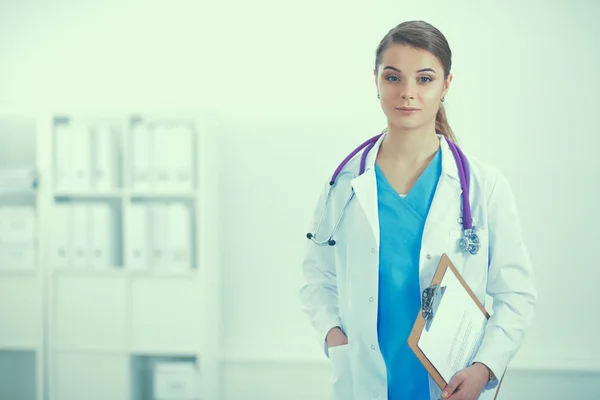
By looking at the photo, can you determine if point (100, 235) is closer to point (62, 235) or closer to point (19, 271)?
point (62, 235)

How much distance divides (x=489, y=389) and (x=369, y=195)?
53 cm

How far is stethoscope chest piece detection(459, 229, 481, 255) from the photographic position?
130 centimetres

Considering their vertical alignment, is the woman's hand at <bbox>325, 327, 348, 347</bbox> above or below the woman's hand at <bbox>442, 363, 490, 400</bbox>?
above

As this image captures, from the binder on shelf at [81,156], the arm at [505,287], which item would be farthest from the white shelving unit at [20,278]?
the arm at [505,287]

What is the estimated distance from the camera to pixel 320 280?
1.53 metres

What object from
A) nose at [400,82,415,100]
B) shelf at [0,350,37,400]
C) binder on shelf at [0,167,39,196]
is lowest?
shelf at [0,350,37,400]

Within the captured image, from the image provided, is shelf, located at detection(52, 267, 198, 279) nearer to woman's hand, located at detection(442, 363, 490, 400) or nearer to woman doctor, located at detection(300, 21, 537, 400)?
woman doctor, located at detection(300, 21, 537, 400)

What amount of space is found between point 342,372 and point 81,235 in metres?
1.53

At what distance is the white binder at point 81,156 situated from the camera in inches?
97.8

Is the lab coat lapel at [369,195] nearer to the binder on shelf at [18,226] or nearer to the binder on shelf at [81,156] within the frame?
the binder on shelf at [81,156]

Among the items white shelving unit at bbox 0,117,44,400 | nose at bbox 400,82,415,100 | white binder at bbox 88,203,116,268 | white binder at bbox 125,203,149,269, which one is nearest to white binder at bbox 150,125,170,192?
white binder at bbox 125,203,149,269

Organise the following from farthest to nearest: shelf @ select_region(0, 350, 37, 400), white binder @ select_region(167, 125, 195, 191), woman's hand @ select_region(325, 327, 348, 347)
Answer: shelf @ select_region(0, 350, 37, 400) → white binder @ select_region(167, 125, 195, 191) → woman's hand @ select_region(325, 327, 348, 347)

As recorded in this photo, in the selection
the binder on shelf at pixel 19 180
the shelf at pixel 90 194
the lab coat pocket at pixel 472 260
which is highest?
the binder on shelf at pixel 19 180

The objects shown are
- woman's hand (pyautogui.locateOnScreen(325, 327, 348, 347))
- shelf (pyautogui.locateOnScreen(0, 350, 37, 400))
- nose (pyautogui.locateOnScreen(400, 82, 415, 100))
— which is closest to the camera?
nose (pyautogui.locateOnScreen(400, 82, 415, 100))
